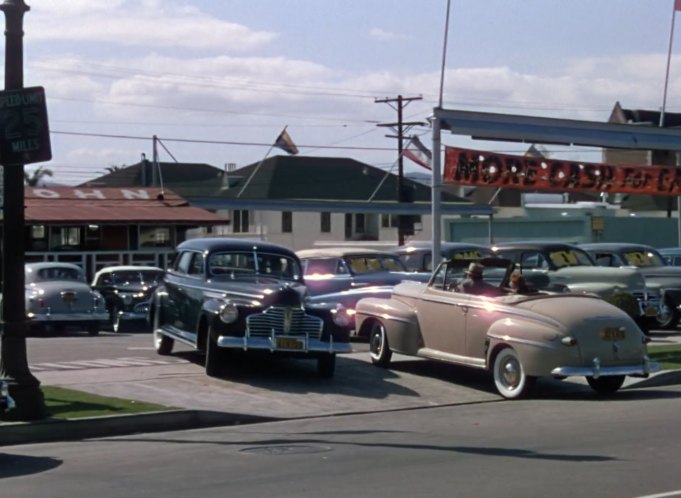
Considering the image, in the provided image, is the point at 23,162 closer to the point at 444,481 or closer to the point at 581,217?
the point at 444,481

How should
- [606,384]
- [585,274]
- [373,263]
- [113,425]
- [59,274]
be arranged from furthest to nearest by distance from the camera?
[59,274] < [373,263] < [585,274] < [606,384] < [113,425]

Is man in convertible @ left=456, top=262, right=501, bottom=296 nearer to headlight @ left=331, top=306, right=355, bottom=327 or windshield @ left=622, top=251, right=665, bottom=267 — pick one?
headlight @ left=331, top=306, right=355, bottom=327

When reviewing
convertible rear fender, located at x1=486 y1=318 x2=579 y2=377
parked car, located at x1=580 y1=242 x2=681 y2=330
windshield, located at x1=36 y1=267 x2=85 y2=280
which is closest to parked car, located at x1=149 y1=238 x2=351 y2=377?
convertible rear fender, located at x1=486 y1=318 x2=579 y2=377

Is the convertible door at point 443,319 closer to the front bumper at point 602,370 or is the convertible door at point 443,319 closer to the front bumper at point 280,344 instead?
the front bumper at point 280,344

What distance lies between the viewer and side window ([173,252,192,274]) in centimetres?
1773

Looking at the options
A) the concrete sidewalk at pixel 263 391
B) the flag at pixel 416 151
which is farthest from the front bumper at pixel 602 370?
the flag at pixel 416 151

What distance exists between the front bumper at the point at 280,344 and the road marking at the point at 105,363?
2.59 metres

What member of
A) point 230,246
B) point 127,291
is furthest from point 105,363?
point 127,291

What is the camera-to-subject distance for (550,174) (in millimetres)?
27297

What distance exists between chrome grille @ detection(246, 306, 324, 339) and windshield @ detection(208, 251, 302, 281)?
177cm

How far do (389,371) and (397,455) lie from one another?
677 cm

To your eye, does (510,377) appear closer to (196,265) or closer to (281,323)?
(281,323)

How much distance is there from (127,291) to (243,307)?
1508cm

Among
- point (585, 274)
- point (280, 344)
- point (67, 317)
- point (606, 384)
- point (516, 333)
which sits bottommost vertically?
point (67, 317)
